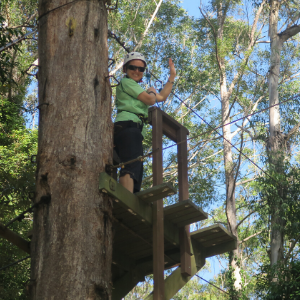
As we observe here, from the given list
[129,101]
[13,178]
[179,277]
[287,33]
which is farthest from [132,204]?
[287,33]

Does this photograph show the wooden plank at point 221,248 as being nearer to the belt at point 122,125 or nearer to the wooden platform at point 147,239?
the wooden platform at point 147,239

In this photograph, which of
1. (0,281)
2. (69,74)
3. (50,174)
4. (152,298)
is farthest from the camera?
(0,281)

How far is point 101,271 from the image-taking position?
2.92 metres

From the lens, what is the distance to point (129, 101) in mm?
4371

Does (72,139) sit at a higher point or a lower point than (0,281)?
lower

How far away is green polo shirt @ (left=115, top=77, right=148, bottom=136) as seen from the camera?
14.1ft

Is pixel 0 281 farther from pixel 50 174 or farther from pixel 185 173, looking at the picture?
pixel 50 174

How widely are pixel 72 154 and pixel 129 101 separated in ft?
4.45

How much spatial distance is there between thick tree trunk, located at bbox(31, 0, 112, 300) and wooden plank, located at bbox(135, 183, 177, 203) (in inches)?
22.1

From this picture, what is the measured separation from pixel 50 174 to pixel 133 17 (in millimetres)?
14925

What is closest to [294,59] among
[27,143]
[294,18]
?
[294,18]

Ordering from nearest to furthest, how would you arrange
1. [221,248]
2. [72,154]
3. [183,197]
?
[72,154] → [183,197] → [221,248]

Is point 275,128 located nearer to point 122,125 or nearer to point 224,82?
point 224,82

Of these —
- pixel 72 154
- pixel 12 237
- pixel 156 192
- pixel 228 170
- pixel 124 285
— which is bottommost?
pixel 12 237
